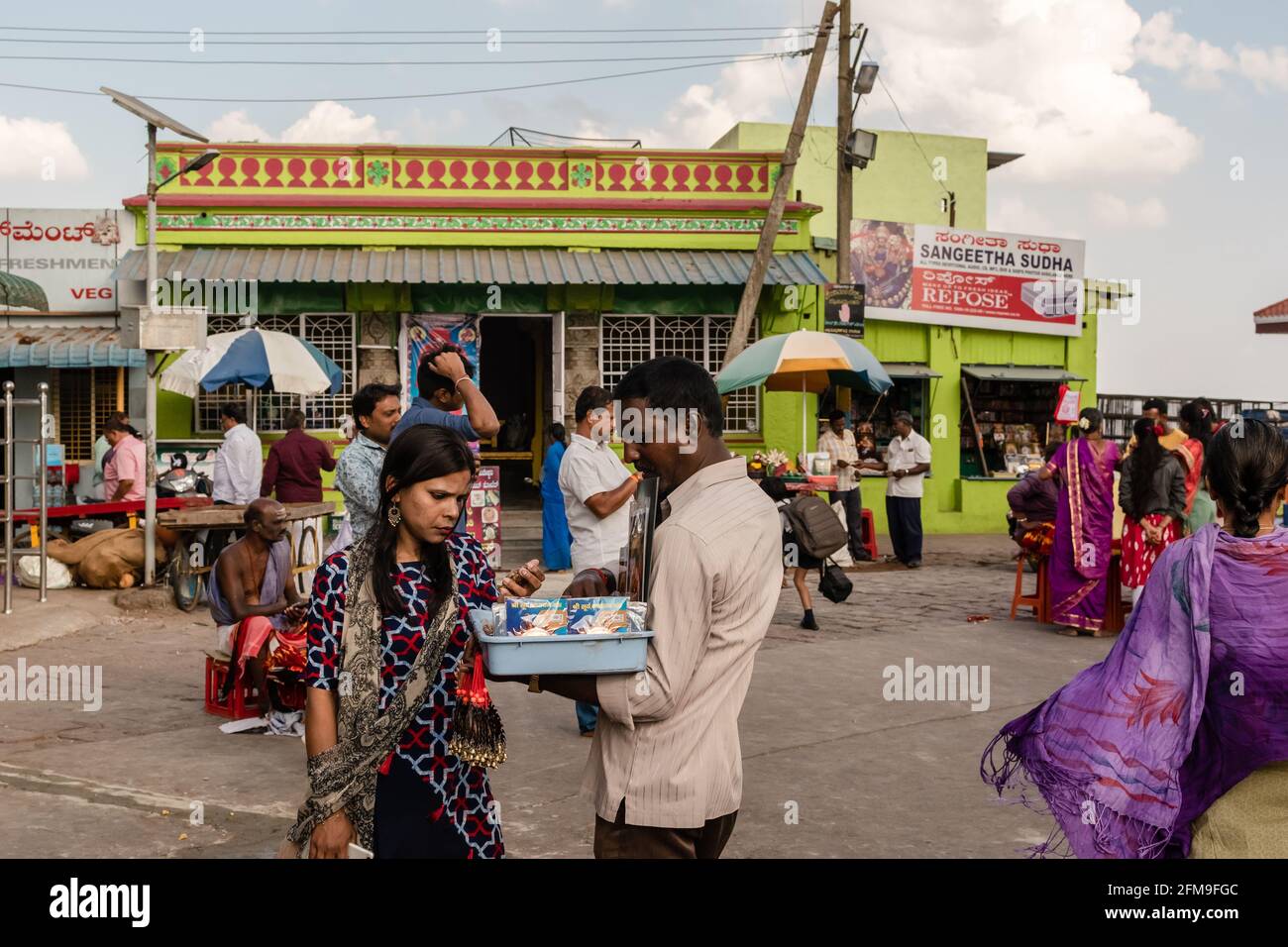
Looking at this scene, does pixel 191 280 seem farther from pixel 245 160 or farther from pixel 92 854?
pixel 92 854

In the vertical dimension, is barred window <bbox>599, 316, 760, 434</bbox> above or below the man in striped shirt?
above

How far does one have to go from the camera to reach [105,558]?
12.4 meters

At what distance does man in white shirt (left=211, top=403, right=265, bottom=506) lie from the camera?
12.7 m

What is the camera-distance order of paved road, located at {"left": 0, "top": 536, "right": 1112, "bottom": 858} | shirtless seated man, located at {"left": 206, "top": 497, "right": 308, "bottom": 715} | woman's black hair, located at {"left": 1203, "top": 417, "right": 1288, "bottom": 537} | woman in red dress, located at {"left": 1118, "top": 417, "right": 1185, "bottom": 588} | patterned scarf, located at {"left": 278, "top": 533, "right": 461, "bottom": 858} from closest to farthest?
patterned scarf, located at {"left": 278, "top": 533, "right": 461, "bottom": 858} → woman's black hair, located at {"left": 1203, "top": 417, "right": 1288, "bottom": 537} → paved road, located at {"left": 0, "top": 536, "right": 1112, "bottom": 858} → shirtless seated man, located at {"left": 206, "top": 497, "right": 308, "bottom": 715} → woman in red dress, located at {"left": 1118, "top": 417, "right": 1185, "bottom": 588}

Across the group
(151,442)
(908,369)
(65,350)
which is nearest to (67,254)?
(65,350)

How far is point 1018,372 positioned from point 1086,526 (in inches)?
415

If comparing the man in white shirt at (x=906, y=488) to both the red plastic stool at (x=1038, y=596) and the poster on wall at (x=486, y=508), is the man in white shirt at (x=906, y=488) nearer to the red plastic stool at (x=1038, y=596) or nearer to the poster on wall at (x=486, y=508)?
the red plastic stool at (x=1038, y=596)

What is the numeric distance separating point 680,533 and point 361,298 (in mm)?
14992

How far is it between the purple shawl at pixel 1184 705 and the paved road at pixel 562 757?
217 cm

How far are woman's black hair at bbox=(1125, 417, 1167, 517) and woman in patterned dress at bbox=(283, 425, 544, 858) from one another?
26.6ft

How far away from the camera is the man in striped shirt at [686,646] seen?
9.11 feet

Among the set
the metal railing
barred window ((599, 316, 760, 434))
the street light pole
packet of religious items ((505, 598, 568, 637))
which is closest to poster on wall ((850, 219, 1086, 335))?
barred window ((599, 316, 760, 434))

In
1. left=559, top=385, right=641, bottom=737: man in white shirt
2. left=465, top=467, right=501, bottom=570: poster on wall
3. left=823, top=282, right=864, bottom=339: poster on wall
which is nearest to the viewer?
left=559, top=385, right=641, bottom=737: man in white shirt

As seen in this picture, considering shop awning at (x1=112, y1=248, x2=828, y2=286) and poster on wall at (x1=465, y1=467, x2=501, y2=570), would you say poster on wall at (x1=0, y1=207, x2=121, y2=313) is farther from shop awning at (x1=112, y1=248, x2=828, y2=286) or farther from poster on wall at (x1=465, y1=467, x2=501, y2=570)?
poster on wall at (x1=465, y1=467, x2=501, y2=570)
